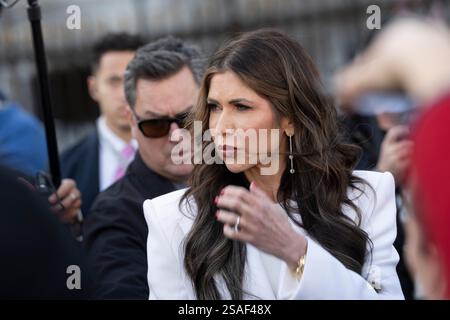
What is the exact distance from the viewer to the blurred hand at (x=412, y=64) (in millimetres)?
1603

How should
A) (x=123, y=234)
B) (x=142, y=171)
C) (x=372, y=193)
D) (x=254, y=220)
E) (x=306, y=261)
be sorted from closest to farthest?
(x=254, y=220), (x=306, y=261), (x=372, y=193), (x=123, y=234), (x=142, y=171)

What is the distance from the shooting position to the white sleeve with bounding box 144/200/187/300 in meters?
2.99

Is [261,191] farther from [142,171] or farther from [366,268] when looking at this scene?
[142,171]

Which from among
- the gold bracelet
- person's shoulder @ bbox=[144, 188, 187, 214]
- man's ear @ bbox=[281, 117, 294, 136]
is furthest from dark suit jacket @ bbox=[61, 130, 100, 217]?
the gold bracelet

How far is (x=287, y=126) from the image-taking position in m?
3.23

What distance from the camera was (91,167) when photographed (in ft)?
16.2

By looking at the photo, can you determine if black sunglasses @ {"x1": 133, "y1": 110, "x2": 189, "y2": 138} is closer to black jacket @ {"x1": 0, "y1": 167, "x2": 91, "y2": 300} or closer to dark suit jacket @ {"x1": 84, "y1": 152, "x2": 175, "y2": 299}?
dark suit jacket @ {"x1": 84, "y1": 152, "x2": 175, "y2": 299}

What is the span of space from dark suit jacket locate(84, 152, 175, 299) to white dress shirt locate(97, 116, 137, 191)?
0.97 meters

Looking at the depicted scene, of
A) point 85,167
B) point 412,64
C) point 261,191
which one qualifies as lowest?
point 85,167

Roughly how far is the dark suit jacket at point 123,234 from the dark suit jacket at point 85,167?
838 millimetres

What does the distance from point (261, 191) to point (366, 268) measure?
49 cm

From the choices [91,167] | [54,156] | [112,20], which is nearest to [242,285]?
[54,156]

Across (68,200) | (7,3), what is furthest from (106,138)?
(7,3)

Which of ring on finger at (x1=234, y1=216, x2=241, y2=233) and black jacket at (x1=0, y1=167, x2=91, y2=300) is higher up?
black jacket at (x1=0, y1=167, x2=91, y2=300)
